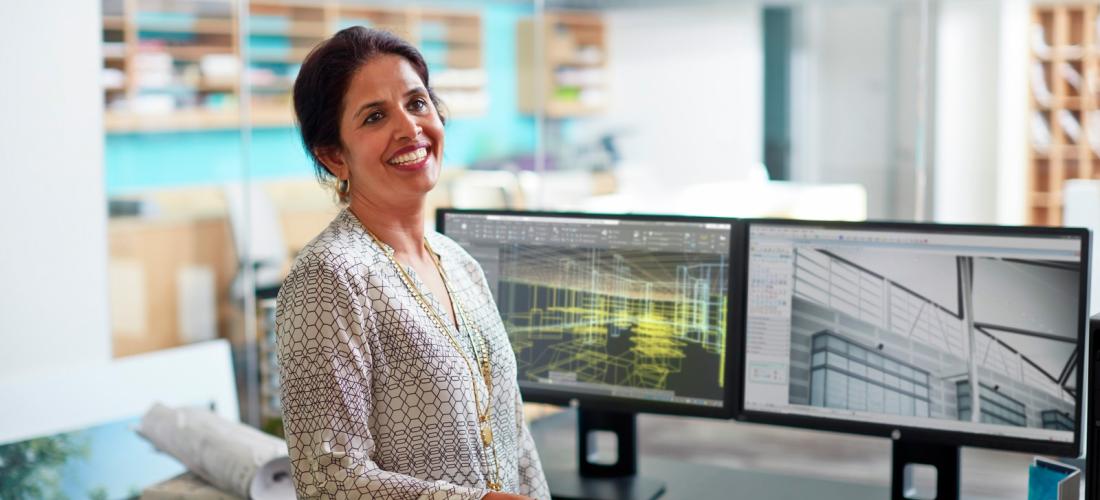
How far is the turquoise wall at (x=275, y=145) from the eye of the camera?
15.0 ft

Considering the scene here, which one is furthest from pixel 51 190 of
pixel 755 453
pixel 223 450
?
pixel 755 453

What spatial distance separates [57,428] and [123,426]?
0.67 ft

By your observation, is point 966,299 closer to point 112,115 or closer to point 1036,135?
point 112,115

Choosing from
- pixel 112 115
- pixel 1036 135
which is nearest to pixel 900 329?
pixel 112 115

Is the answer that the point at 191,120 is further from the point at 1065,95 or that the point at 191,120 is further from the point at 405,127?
the point at 1065,95

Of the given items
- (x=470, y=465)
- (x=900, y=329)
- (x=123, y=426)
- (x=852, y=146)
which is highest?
(x=852, y=146)

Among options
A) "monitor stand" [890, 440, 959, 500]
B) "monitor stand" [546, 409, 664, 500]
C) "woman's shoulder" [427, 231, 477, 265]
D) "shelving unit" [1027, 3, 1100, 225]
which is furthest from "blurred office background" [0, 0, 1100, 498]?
"monitor stand" [890, 440, 959, 500]

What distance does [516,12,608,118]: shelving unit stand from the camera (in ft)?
19.7

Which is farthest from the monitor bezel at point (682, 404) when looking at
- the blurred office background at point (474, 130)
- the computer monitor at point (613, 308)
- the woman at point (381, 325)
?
the blurred office background at point (474, 130)

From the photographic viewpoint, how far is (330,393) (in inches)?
57.5

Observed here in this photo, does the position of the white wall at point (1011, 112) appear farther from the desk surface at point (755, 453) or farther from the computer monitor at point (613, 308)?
the computer monitor at point (613, 308)

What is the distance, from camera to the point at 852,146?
5.37 metres

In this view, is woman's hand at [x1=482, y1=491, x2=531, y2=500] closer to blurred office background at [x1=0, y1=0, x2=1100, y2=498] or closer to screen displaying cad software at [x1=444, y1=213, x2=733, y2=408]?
screen displaying cad software at [x1=444, y1=213, x2=733, y2=408]

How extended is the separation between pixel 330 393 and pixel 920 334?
96 cm
